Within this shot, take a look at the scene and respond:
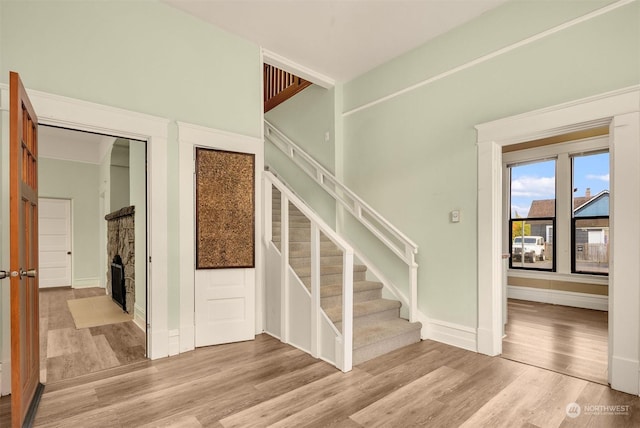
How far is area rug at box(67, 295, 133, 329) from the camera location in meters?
4.76

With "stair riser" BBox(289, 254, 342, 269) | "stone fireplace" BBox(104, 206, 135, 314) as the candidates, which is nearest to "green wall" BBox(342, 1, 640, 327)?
"stair riser" BBox(289, 254, 342, 269)

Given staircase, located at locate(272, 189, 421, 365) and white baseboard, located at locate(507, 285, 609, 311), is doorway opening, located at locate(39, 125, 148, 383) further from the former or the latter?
white baseboard, located at locate(507, 285, 609, 311)

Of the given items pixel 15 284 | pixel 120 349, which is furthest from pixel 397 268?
pixel 15 284

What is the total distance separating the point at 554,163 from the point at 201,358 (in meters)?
6.16

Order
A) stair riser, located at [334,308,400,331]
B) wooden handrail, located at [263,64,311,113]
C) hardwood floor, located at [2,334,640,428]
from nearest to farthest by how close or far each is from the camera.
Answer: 1. hardwood floor, located at [2,334,640,428]
2. stair riser, located at [334,308,400,331]
3. wooden handrail, located at [263,64,311,113]

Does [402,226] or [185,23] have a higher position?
[185,23]

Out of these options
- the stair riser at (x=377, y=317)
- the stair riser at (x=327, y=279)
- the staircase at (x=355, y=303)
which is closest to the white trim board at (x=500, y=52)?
the staircase at (x=355, y=303)

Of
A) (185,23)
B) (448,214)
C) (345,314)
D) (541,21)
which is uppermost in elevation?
(185,23)

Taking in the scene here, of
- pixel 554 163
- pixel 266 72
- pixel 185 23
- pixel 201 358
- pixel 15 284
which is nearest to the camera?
pixel 15 284

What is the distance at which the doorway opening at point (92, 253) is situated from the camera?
139 inches

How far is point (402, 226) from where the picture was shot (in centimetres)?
425

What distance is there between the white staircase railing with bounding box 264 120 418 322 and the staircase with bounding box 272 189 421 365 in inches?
11.0

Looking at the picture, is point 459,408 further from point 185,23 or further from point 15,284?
point 185,23

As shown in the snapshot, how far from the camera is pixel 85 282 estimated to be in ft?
26.5
